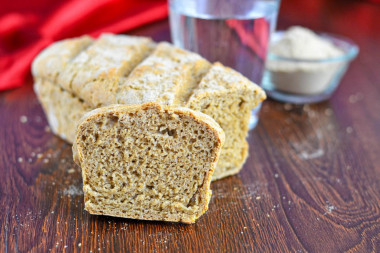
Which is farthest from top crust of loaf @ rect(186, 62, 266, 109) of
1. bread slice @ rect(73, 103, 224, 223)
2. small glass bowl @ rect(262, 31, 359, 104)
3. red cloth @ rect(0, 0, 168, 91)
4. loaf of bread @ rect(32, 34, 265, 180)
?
red cloth @ rect(0, 0, 168, 91)

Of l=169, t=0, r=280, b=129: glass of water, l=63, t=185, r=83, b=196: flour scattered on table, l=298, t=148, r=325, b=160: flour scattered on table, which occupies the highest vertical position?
l=169, t=0, r=280, b=129: glass of water

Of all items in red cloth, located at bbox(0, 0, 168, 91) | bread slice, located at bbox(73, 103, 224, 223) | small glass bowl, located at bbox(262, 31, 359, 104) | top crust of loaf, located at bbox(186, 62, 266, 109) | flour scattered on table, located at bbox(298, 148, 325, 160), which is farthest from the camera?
red cloth, located at bbox(0, 0, 168, 91)

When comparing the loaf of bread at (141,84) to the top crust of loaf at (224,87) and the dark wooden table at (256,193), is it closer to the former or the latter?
the top crust of loaf at (224,87)

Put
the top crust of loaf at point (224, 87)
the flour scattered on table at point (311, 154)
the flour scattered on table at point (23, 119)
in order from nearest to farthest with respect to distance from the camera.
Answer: the top crust of loaf at point (224, 87) → the flour scattered on table at point (311, 154) → the flour scattered on table at point (23, 119)

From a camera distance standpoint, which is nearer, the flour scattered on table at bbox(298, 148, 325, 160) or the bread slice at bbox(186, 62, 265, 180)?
the bread slice at bbox(186, 62, 265, 180)

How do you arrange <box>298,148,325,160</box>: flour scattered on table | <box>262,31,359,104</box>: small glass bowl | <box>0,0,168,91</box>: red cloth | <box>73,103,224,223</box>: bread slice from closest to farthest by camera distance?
<box>73,103,224,223</box>: bread slice, <box>298,148,325,160</box>: flour scattered on table, <box>262,31,359,104</box>: small glass bowl, <box>0,0,168,91</box>: red cloth

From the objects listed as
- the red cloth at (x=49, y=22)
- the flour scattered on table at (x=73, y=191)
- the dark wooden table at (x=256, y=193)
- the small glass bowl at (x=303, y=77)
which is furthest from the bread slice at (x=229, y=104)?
the red cloth at (x=49, y=22)

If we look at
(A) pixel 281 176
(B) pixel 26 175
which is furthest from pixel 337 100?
(B) pixel 26 175

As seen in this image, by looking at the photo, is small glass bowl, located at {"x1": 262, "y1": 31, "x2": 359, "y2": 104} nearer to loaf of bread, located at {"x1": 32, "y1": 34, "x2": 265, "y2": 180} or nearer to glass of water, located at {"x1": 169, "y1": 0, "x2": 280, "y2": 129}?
glass of water, located at {"x1": 169, "y1": 0, "x2": 280, "y2": 129}
